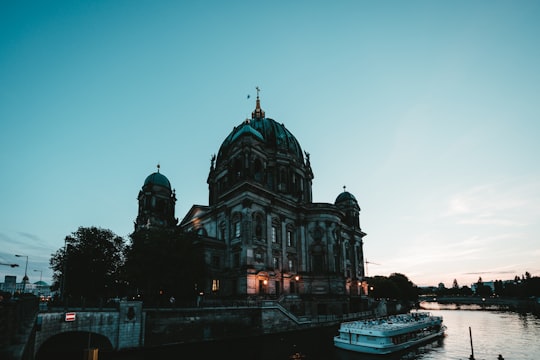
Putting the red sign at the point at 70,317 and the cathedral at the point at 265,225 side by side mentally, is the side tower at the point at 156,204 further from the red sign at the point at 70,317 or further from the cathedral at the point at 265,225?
the red sign at the point at 70,317

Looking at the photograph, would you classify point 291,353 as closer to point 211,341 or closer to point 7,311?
point 211,341

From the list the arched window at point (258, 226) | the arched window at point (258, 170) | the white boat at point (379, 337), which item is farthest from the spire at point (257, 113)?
the white boat at point (379, 337)

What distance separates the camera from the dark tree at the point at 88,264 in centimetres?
4303

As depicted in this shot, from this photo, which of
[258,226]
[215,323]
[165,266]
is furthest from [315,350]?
[258,226]

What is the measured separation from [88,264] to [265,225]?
24414 mm

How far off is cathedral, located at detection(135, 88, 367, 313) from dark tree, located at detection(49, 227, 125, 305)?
8.32m

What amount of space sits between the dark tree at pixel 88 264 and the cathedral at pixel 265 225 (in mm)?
8315

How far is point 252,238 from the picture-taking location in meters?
46.6

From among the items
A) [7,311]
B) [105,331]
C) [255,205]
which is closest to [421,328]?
[255,205]

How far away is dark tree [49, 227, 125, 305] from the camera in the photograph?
4303 cm

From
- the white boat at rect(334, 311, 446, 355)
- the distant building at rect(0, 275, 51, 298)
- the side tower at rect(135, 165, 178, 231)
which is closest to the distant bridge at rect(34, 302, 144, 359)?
the white boat at rect(334, 311, 446, 355)

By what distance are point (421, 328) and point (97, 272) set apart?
1609 inches

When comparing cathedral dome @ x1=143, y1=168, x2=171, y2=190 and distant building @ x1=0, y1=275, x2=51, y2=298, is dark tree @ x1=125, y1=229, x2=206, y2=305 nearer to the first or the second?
cathedral dome @ x1=143, y1=168, x2=171, y2=190

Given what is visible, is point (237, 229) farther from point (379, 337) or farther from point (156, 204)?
point (379, 337)
